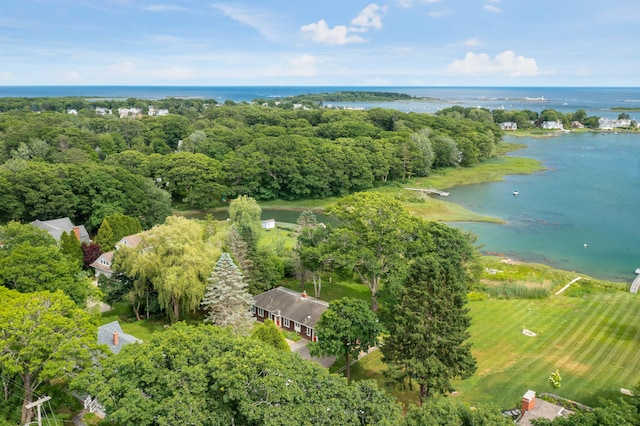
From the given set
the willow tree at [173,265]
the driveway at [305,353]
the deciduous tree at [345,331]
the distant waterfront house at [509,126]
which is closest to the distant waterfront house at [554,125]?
the distant waterfront house at [509,126]

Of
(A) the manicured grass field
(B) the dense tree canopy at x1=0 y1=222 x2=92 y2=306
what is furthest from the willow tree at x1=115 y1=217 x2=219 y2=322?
(A) the manicured grass field

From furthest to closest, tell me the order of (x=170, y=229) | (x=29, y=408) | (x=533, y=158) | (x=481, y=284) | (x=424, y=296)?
(x=533, y=158) → (x=481, y=284) → (x=170, y=229) → (x=424, y=296) → (x=29, y=408)

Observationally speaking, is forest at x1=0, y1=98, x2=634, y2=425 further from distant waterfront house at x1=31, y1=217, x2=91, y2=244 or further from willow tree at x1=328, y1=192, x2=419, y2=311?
distant waterfront house at x1=31, y1=217, x2=91, y2=244

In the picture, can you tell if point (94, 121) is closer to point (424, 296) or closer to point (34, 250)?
point (34, 250)

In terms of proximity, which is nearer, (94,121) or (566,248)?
(566,248)

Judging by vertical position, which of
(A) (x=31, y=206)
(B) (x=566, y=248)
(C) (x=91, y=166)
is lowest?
(B) (x=566, y=248)

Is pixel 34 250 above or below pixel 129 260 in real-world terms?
above

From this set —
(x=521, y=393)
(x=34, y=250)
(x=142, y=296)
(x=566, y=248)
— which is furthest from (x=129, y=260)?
(x=566, y=248)
